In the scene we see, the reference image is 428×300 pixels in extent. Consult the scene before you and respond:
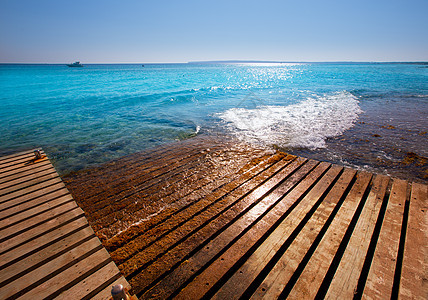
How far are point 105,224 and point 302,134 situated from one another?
9.58 metres

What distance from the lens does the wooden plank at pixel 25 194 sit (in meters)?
4.22

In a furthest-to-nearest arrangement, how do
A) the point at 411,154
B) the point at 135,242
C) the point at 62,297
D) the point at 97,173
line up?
the point at 411,154 → the point at 97,173 → the point at 135,242 → the point at 62,297

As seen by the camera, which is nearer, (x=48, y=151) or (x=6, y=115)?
(x=48, y=151)

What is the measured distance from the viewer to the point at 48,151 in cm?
918

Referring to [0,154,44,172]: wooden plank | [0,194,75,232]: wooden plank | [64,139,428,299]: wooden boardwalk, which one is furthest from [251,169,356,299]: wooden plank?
[0,154,44,172]: wooden plank

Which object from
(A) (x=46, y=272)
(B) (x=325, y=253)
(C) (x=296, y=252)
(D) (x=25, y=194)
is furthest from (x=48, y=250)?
(B) (x=325, y=253)

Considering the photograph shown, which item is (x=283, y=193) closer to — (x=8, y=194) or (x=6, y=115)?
(x=8, y=194)

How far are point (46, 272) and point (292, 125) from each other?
477 inches

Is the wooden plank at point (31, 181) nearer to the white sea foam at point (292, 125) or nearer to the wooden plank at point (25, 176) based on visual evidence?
the wooden plank at point (25, 176)

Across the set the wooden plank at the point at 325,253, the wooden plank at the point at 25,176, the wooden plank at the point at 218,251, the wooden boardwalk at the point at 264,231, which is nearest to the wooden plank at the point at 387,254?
the wooden boardwalk at the point at 264,231

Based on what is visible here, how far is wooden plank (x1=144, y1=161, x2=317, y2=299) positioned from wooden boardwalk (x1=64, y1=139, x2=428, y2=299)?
0.01 m

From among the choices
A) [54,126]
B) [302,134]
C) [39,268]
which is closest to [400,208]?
[39,268]

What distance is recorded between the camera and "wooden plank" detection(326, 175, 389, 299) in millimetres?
2496

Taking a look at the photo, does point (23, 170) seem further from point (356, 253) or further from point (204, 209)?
point (356, 253)
